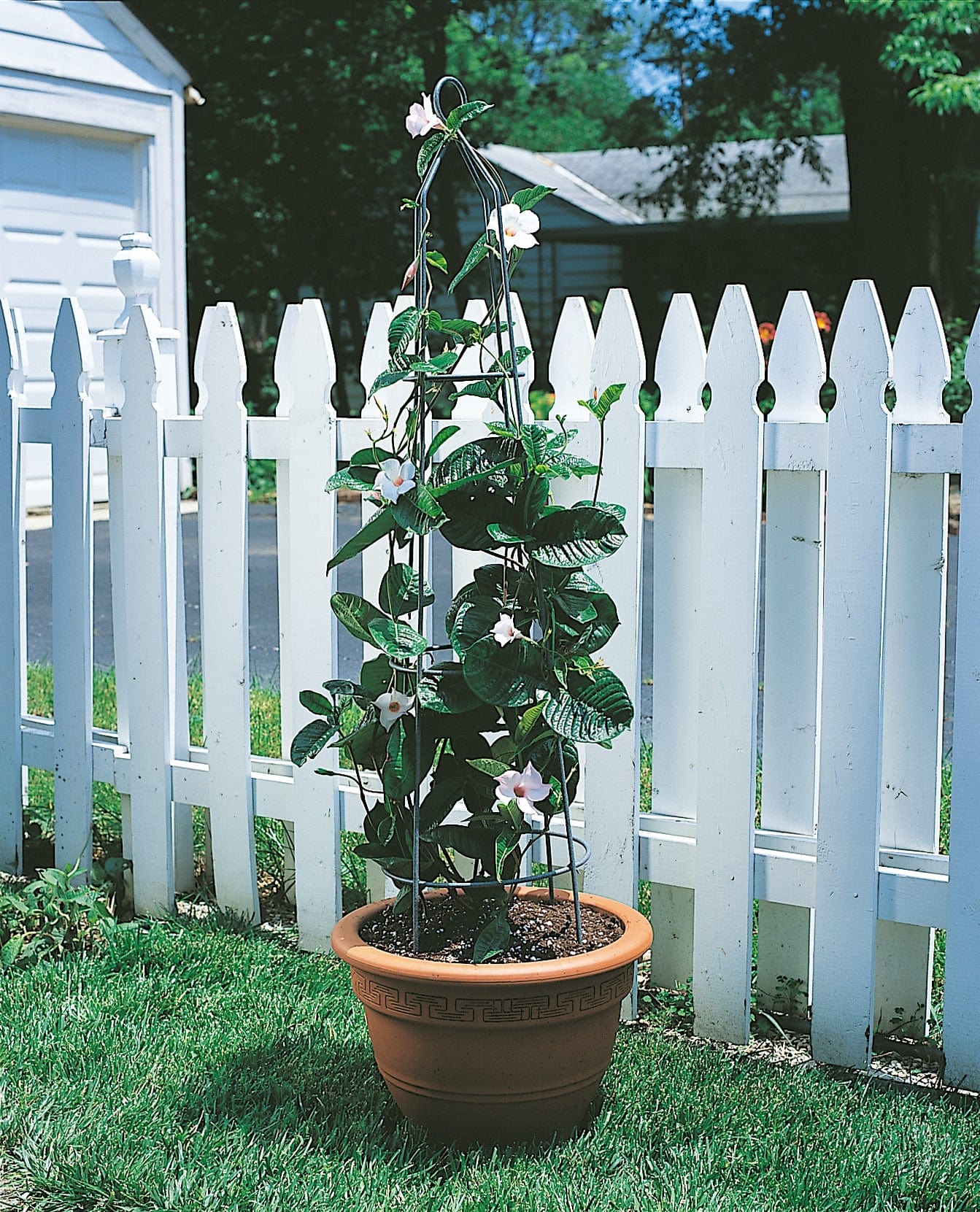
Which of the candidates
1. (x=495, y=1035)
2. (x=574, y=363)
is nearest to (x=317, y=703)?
(x=495, y=1035)

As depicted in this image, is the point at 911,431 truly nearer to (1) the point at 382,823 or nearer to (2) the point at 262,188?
(1) the point at 382,823

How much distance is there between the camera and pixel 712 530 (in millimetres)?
2758

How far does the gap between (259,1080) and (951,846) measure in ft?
4.50

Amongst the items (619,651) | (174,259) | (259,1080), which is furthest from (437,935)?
(174,259)

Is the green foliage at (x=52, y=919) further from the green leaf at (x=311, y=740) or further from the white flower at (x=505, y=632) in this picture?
the white flower at (x=505, y=632)

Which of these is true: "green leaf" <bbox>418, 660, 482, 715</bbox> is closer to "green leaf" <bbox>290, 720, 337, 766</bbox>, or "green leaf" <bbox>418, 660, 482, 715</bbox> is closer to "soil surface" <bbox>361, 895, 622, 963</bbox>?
"green leaf" <bbox>290, 720, 337, 766</bbox>

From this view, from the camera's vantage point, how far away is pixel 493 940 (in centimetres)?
237

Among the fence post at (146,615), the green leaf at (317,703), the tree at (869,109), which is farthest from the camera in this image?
the tree at (869,109)

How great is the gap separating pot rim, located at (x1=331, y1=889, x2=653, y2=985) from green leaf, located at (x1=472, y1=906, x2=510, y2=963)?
0.03m

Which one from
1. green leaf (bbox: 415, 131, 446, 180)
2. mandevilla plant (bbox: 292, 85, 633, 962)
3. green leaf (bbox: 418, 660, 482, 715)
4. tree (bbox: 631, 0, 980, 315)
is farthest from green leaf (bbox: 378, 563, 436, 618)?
tree (bbox: 631, 0, 980, 315)

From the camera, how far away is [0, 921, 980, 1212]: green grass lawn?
A: 221cm

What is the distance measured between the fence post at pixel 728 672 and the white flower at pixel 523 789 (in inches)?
22.0

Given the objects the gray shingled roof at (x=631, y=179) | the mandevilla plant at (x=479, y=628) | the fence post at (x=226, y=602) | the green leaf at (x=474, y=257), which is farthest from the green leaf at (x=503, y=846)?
the gray shingled roof at (x=631, y=179)

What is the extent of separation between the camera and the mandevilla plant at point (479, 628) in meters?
2.36
